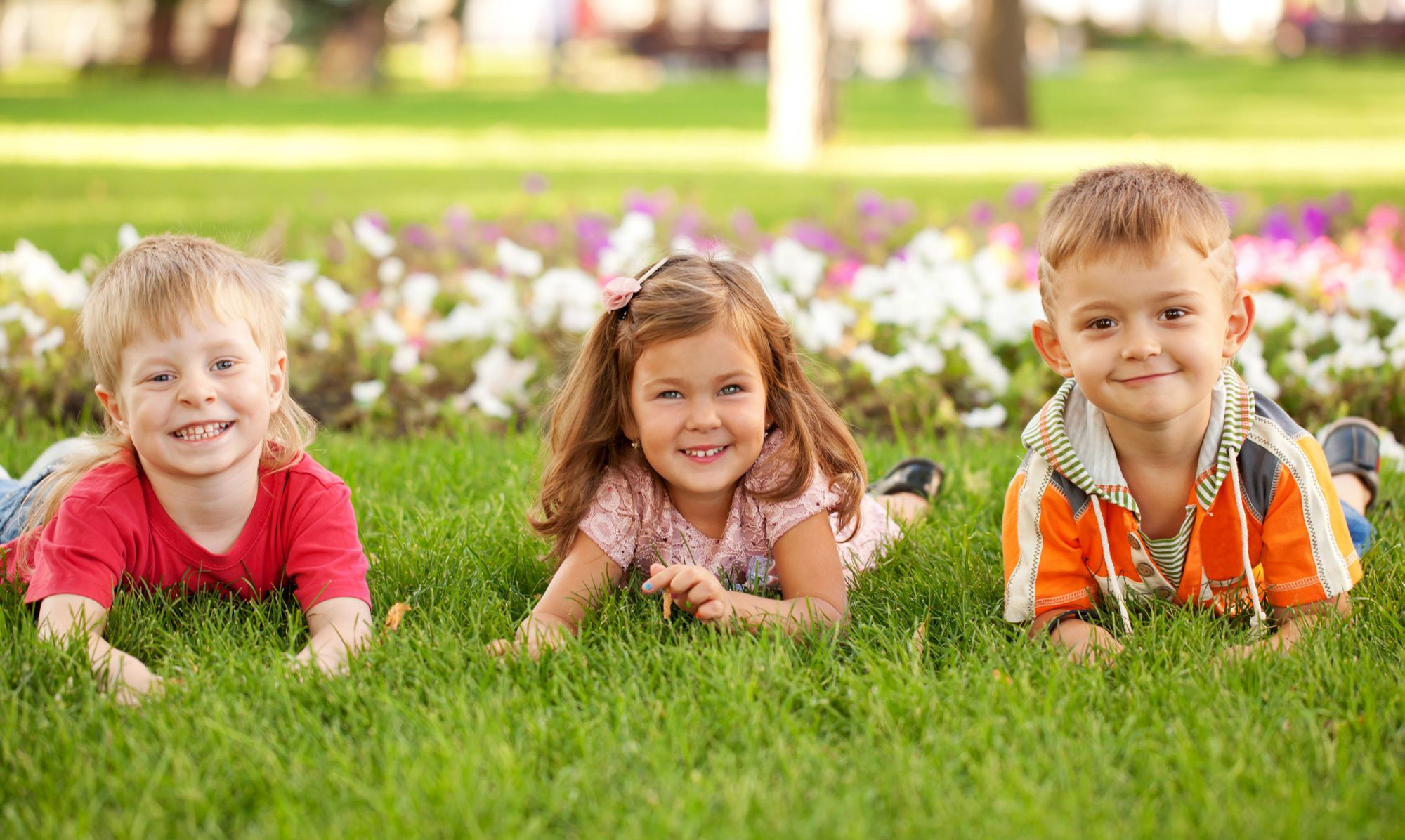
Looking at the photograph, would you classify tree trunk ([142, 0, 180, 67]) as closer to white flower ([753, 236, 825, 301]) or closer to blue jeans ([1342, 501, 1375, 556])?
white flower ([753, 236, 825, 301])

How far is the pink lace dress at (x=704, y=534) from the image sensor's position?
2961 mm

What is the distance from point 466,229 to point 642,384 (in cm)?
369

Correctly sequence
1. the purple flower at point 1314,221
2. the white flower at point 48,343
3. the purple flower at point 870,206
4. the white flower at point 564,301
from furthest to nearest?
the purple flower at point 870,206
the purple flower at point 1314,221
the white flower at point 564,301
the white flower at point 48,343

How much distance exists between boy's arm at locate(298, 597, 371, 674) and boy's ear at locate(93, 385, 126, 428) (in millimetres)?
559

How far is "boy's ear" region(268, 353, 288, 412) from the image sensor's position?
2.92 metres

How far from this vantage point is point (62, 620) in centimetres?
271

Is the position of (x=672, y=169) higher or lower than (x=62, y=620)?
higher

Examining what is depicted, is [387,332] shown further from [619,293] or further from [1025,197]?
[1025,197]

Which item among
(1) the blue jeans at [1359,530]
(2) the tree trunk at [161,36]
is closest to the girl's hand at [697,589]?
(1) the blue jeans at [1359,530]

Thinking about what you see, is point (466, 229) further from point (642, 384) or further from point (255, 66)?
point (255, 66)

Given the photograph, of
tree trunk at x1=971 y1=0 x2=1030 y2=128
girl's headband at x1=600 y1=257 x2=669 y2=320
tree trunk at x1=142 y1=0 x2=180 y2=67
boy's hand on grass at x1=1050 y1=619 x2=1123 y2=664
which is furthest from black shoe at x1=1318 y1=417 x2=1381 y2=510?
tree trunk at x1=142 y1=0 x2=180 y2=67

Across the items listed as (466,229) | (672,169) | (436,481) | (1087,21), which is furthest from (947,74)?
(436,481)

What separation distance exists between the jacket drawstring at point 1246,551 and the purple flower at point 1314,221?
384 cm

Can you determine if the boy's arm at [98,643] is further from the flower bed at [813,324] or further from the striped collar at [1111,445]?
the striped collar at [1111,445]
